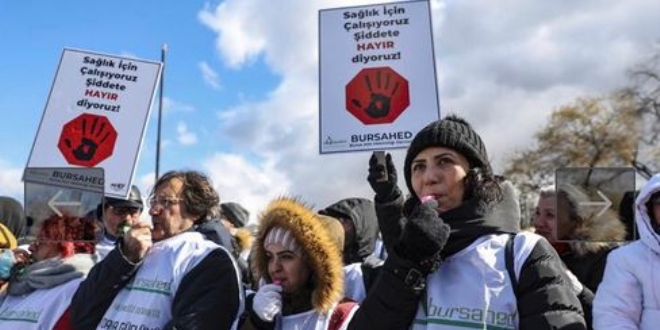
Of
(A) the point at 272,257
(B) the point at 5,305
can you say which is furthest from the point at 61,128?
(A) the point at 272,257

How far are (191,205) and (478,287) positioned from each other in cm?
184

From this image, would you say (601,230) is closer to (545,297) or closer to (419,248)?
(545,297)

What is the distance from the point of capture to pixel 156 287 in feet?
11.3

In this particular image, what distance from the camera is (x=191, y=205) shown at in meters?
3.79

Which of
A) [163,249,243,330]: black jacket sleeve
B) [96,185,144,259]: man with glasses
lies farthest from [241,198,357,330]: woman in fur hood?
[96,185,144,259]: man with glasses

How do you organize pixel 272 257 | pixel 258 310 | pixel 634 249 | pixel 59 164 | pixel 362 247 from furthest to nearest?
1. pixel 59 164
2. pixel 362 247
3. pixel 272 257
4. pixel 258 310
5. pixel 634 249

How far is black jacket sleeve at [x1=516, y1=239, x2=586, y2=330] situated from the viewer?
2.26 meters

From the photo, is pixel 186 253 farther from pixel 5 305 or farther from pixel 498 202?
pixel 498 202

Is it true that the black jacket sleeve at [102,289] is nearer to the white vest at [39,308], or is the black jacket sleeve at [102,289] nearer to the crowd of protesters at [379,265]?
the crowd of protesters at [379,265]

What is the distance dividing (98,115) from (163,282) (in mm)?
2702

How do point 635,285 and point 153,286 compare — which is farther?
point 153,286

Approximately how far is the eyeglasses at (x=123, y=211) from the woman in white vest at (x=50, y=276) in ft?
Answer: 3.34

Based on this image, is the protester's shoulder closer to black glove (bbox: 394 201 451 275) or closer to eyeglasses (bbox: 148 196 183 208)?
black glove (bbox: 394 201 451 275)

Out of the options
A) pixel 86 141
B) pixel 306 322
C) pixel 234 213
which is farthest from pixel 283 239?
pixel 234 213
